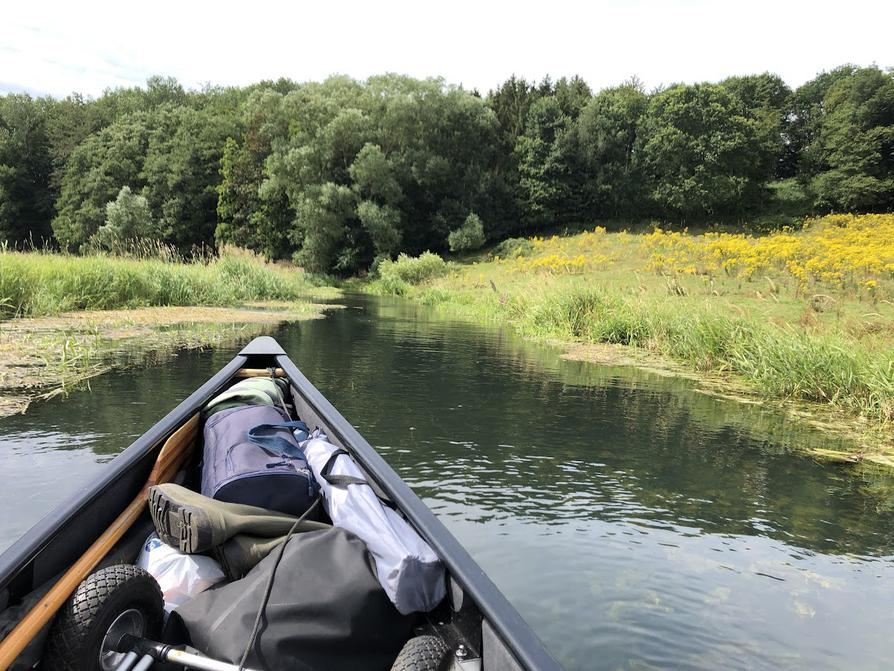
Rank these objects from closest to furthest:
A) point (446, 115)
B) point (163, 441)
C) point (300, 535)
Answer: point (300, 535) → point (163, 441) → point (446, 115)

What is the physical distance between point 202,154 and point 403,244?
15946 millimetres

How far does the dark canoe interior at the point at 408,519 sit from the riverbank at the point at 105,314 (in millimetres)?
3372

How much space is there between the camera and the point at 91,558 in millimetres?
1515

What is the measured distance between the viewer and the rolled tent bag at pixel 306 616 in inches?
50.8

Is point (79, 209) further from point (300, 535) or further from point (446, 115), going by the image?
point (300, 535)

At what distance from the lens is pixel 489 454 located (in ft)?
13.8

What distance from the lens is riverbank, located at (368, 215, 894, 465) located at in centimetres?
546

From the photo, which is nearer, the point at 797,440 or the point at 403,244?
the point at 797,440

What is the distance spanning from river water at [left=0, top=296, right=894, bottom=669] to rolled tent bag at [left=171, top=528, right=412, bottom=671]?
103 cm

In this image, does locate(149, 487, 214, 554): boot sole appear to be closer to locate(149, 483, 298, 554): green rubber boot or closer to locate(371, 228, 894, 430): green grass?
locate(149, 483, 298, 554): green rubber boot

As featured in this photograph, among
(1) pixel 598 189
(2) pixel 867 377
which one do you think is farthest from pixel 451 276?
(2) pixel 867 377

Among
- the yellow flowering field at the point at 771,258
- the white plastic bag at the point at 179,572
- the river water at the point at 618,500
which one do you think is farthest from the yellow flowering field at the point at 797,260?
the white plastic bag at the point at 179,572

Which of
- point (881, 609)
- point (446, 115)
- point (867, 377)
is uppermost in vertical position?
point (446, 115)

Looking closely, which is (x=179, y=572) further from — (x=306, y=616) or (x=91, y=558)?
(x=306, y=616)
